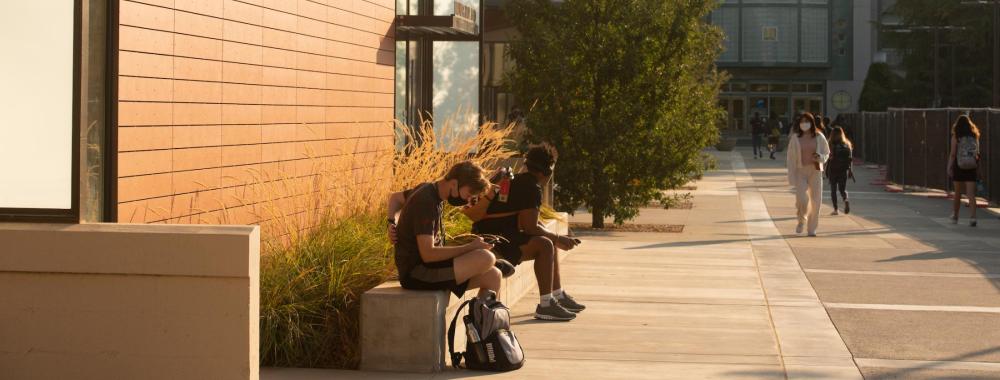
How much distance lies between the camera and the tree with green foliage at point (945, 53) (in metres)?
61.6

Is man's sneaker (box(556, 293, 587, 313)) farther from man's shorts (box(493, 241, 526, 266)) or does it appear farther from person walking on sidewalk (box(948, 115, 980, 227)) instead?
person walking on sidewalk (box(948, 115, 980, 227))

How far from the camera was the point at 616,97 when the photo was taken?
1959 centimetres

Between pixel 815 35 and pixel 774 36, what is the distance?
250 cm

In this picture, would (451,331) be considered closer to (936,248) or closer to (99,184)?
(99,184)

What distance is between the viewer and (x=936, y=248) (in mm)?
17281

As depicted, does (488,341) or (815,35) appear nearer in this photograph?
(488,341)

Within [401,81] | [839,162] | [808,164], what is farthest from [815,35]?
[401,81]

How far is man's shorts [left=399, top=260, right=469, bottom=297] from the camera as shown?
28.1 feet

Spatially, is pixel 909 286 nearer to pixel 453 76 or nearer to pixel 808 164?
pixel 808 164

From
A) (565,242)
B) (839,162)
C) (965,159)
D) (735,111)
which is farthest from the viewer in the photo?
(735,111)

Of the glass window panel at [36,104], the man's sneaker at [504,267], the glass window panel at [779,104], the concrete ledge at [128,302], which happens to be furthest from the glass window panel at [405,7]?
the glass window panel at [779,104]

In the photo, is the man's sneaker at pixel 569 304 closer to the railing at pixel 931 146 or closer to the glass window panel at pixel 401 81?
the glass window panel at pixel 401 81

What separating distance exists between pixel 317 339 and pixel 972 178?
14.7 m

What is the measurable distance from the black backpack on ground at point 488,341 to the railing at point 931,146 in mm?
18419
